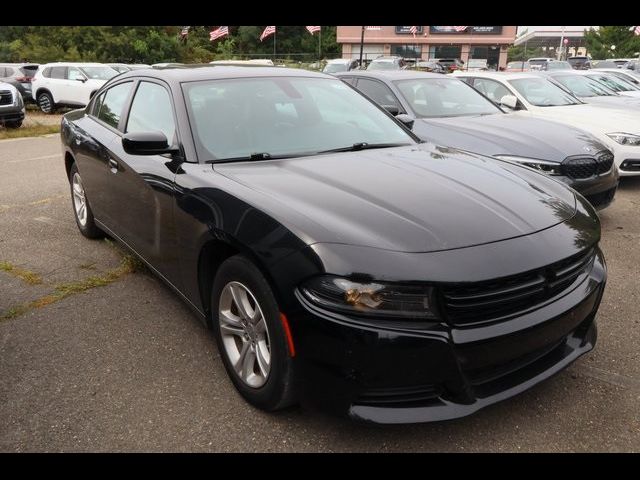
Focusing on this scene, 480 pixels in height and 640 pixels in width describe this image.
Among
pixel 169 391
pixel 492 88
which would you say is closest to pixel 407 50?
pixel 492 88

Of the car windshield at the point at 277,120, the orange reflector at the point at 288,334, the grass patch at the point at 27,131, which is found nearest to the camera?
the orange reflector at the point at 288,334

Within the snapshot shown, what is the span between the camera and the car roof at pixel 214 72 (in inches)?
140

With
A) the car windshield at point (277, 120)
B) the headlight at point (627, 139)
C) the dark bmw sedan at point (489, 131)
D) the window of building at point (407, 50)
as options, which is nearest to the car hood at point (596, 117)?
the headlight at point (627, 139)

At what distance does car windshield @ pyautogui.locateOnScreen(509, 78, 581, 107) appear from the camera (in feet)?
26.3

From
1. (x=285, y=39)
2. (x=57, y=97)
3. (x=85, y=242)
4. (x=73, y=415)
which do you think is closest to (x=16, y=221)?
(x=85, y=242)

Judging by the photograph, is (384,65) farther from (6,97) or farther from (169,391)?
(169,391)

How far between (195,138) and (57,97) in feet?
54.2

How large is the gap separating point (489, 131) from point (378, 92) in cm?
159

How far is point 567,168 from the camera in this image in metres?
5.13

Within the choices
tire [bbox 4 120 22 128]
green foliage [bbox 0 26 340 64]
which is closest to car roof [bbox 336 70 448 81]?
tire [bbox 4 120 22 128]

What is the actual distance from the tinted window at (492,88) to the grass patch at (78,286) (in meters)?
6.03

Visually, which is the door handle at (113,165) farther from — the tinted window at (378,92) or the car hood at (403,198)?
the tinted window at (378,92)
